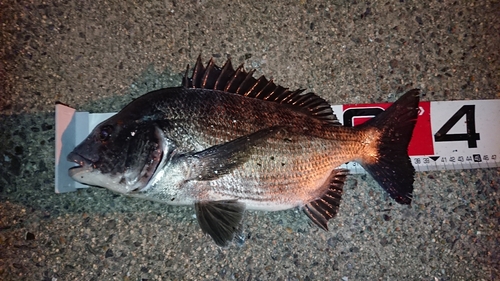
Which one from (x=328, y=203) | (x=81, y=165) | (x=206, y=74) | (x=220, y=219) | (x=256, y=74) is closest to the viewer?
(x=81, y=165)

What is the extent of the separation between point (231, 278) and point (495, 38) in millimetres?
2689

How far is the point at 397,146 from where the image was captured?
87.7 inches

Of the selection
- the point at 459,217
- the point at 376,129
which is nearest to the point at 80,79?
the point at 376,129

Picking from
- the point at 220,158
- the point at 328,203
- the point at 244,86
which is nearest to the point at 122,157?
the point at 220,158

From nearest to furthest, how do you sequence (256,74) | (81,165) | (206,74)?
(81,165), (206,74), (256,74)

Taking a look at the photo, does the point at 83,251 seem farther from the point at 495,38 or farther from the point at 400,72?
the point at 495,38

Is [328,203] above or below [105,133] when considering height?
below

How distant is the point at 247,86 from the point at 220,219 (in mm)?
826

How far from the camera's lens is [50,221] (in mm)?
2275

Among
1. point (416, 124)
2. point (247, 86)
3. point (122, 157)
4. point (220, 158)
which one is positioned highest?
point (247, 86)

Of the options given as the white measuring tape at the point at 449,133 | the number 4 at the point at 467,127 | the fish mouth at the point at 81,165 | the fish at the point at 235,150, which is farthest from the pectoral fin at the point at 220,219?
the number 4 at the point at 467,127

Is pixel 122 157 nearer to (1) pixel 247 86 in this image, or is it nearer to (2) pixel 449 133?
(1) pixel 247 86

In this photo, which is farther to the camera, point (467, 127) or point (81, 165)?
point (467, 127)

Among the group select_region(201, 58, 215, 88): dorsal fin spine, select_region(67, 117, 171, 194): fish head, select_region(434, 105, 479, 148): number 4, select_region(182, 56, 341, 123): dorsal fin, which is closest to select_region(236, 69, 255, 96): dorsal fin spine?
select_region(182, 56, 341, 123): dorsal fin
